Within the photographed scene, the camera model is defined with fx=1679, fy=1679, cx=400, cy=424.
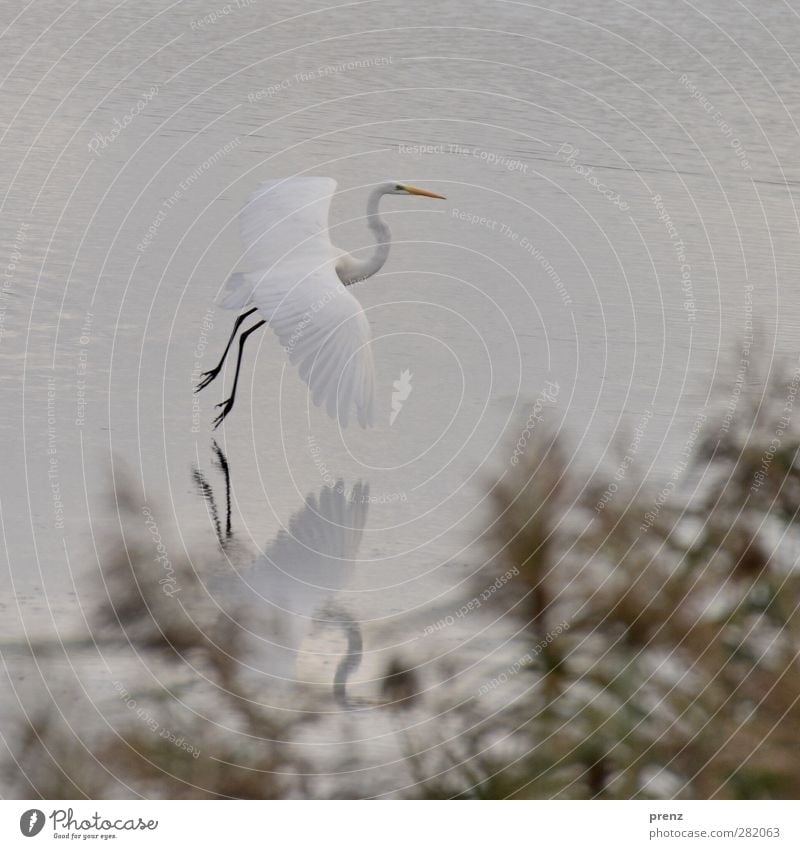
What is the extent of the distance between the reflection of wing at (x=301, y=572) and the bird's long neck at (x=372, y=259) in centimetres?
76

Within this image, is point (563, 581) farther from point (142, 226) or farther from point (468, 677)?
point (142, 226)

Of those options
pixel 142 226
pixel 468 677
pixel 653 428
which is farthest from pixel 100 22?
pixel 468 677

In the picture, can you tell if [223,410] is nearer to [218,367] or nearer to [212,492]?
[218,367]

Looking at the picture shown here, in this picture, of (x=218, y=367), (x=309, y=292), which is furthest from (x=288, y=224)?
(x=218, y=367)

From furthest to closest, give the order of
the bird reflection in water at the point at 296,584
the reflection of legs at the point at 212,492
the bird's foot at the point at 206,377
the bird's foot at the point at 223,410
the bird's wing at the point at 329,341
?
the bird's foot at the point at 206,377 < the bird's foot at the point at 223,410 < the bird's wing at the point at 329,341 < the reflection of legs at the point at 212,492 < the bird reflection in water at the point at 296,584

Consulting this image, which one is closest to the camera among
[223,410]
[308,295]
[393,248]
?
[308,295]

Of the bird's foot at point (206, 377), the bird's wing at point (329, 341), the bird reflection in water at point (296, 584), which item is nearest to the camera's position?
the bird reflection in water at point (296, 584)

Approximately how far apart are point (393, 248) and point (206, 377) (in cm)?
131

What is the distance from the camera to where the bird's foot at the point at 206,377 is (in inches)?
193

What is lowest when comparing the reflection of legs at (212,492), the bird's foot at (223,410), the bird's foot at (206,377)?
the reflection of legs at (212,492)

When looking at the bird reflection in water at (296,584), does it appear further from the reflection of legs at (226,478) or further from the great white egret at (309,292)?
the great white egret at (309,292)

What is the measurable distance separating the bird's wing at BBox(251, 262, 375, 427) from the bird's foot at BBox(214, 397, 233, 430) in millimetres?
341

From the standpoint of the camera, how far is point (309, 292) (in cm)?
454

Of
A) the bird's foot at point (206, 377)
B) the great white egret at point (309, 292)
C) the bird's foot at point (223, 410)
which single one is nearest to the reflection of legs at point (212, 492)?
the bird's foot at point (223, 410)
